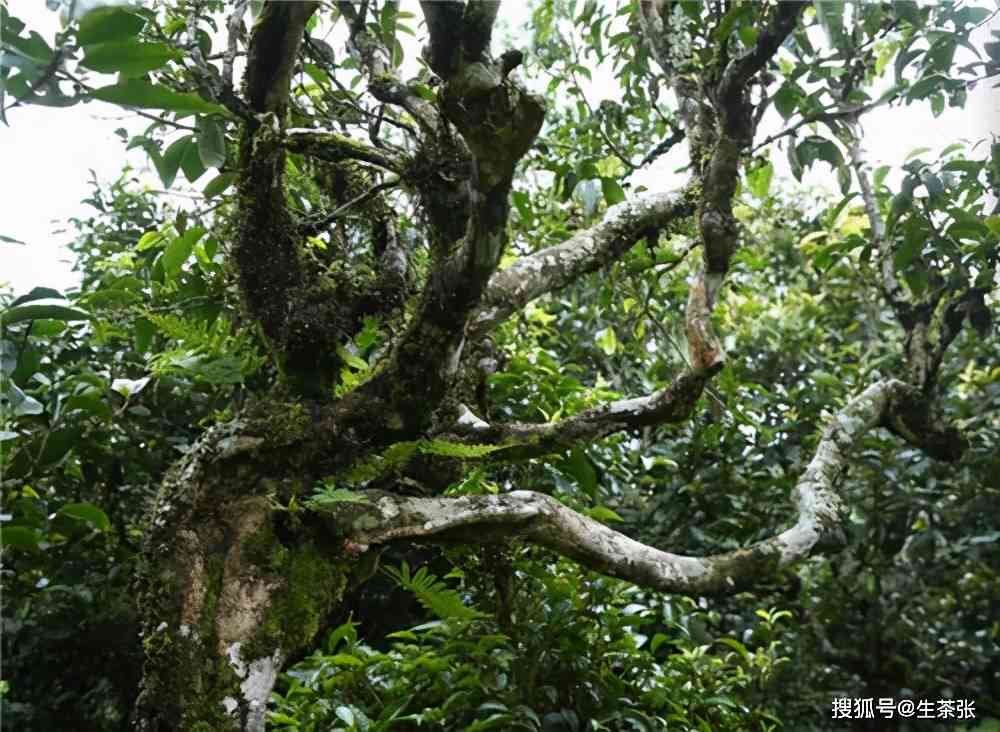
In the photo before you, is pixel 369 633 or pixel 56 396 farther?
pixel 369 633

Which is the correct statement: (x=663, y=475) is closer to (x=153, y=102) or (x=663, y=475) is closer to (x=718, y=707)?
(x=718, y=707)

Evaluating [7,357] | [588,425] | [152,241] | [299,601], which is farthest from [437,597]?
[152,241]

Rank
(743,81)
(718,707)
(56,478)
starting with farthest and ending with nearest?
(56,478)
(718,707)
(743,81)

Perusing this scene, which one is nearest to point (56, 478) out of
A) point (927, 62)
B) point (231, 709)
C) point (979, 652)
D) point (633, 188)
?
point (231, 709)

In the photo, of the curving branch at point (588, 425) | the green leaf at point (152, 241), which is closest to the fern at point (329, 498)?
the curving branch at point (588, 425)

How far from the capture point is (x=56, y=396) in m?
1.58

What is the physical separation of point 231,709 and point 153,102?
726mm

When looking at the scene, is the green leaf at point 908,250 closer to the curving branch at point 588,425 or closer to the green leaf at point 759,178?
the green leaf at point 759,178

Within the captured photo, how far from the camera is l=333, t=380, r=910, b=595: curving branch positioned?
3.96 feet

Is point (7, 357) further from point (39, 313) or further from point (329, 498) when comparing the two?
point (329, 498)

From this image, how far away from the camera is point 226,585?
1.16m

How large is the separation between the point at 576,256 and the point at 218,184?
2.08ft

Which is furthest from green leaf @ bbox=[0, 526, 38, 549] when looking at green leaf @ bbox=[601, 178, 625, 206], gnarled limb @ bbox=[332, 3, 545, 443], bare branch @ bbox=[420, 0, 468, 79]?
green leaf @ bbox=[601, 178, 625, 206]

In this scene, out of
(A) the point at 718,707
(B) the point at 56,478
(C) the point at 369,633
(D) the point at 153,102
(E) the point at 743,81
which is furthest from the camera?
(C) the point at 369,633
